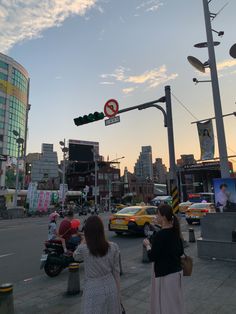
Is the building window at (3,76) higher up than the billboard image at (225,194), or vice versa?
the building window at (3,76)

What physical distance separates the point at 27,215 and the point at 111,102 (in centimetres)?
2682

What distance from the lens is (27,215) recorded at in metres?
35.1

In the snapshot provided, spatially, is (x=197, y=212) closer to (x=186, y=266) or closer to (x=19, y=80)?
(x=186, y=266)

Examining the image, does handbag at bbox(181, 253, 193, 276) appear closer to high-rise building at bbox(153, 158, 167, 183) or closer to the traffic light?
the traffic light

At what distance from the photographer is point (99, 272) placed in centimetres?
295

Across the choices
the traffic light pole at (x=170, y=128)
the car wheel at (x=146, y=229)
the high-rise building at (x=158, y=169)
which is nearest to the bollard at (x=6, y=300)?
the traffic light pole at (x=170, y=128)

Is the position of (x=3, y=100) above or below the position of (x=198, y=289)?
above

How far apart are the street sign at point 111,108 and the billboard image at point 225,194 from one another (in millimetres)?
5261

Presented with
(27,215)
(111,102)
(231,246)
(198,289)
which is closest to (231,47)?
(111,102)

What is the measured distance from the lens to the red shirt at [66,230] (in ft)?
26.1

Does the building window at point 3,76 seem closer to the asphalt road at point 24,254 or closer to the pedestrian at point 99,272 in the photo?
the asphalt road at point 24,254

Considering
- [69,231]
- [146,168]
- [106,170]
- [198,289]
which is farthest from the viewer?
[146,168]

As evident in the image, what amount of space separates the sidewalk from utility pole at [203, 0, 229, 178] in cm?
320

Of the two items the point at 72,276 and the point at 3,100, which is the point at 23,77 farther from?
the point at 72,276
